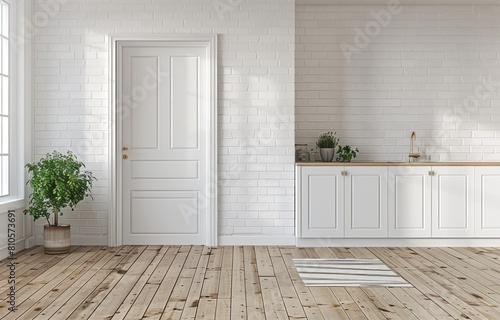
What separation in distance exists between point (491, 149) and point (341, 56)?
202 cm

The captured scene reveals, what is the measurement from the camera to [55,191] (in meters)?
5.71

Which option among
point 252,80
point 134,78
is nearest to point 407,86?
point 252,80

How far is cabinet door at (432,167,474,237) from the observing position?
6328 millimetres

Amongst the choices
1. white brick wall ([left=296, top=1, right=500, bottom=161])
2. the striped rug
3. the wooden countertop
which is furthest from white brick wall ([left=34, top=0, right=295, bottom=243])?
the striped rug

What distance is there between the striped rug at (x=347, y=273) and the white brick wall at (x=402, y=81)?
5.87ft

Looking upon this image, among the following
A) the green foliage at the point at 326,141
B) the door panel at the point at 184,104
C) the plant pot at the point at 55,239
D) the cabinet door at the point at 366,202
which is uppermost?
the door panel at the point at 184,104

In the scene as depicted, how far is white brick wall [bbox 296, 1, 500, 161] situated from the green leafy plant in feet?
0.56

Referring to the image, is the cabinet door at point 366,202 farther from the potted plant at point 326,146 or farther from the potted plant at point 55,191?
the potted plant at point 55,191

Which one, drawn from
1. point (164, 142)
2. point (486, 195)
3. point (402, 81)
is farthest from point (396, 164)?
point (164, 142)

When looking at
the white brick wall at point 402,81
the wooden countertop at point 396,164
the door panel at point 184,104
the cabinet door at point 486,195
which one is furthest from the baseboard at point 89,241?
the cabinet door at point 486,195

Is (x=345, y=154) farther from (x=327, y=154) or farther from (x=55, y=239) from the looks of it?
(x=55, y=239)

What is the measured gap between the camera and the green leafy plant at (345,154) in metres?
6.66

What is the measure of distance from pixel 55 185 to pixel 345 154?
3051 millimetres

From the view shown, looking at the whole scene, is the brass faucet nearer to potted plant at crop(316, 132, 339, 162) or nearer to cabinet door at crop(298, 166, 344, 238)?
potted plant at crop(316, 132, 339, 162)
